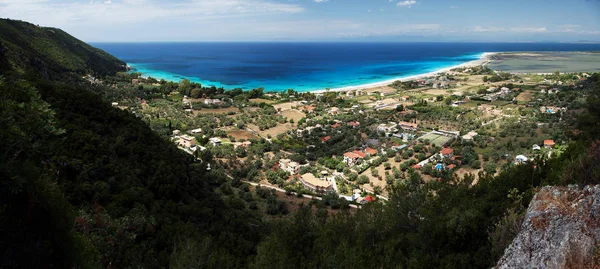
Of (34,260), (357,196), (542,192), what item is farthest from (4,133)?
(357,196)

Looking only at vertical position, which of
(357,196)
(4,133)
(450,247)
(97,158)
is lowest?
(357,196)

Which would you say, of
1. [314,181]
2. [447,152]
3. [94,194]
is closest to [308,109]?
[447,152]

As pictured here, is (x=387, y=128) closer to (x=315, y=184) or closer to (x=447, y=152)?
(x=447, y=152)

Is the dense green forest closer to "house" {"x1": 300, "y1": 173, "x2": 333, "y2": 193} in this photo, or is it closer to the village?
the village

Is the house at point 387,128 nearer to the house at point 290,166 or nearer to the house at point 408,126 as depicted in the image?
the house at point 408,126

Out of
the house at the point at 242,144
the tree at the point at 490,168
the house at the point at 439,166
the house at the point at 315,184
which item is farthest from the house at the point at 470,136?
the house at the point at 242,144

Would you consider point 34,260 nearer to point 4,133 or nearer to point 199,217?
point 4,133

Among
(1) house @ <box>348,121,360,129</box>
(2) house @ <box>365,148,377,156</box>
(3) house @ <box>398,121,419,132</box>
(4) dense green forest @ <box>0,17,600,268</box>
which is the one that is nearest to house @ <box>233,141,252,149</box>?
(2) house @ <box>365,148,377,156</box>
